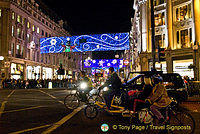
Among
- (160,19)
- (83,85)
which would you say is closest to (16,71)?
(160,19)

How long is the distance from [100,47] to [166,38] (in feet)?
37.4

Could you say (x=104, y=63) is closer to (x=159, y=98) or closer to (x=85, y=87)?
(x=85, y=87)

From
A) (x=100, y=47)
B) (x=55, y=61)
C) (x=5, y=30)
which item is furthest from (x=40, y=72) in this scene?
(x=100, y=47)

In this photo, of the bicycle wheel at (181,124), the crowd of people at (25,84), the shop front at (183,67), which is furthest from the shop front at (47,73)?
the bicycle wheel at (181,124)

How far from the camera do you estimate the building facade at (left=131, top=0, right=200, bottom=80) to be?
78.2ft

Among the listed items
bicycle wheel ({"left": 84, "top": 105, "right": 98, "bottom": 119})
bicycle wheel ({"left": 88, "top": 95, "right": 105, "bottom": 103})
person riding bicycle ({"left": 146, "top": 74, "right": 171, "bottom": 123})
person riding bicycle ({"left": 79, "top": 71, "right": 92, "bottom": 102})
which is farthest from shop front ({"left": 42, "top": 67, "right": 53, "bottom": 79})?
person riding bicycle ({"left": 146, "top": 74, "right": 171, "bottom": 123})

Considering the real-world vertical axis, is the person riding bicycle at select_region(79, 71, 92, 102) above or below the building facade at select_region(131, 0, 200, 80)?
below

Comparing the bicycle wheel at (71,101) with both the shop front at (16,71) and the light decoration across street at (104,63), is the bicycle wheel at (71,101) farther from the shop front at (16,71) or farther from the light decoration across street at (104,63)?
the shop front at (16,71)

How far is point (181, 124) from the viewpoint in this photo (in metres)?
5.28

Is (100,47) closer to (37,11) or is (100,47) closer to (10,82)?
(10,82)

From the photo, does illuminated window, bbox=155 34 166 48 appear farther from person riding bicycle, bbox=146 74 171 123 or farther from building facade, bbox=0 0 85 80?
person riding bicycle, bbox=146 74 171 123

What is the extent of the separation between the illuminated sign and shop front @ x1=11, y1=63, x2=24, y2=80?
9.26 metres

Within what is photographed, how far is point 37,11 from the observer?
157 ft

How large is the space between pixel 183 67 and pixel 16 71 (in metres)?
32.2
